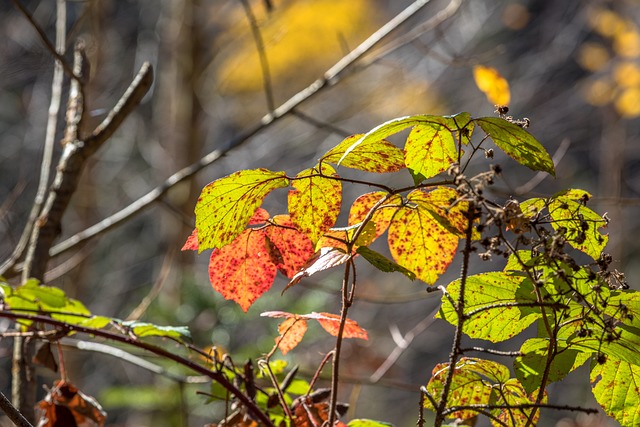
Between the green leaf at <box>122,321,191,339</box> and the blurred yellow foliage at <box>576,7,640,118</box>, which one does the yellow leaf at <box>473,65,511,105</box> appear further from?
the blurred yellow foliage at <box>576,7,640,118</box>

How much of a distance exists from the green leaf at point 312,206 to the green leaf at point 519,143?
0.15 m

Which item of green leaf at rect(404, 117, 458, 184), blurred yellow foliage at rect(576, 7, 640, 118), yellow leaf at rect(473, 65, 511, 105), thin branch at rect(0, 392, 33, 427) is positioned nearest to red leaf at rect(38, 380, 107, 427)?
thin branch at rect(0, 392, 33, 427)

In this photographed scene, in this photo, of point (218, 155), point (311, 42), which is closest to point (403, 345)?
point (218, 155)

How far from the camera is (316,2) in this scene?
850 cm

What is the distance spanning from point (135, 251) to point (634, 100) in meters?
4.99

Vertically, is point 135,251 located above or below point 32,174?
below

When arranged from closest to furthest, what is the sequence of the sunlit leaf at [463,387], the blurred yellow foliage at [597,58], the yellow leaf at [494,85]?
1. the sunlit leaf at [463,387]
2. the yellow leaf at [494,85]
3. the blurred yellow foliage at [597,58]

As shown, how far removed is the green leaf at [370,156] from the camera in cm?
64

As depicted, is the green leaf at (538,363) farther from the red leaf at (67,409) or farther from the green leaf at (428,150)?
the red leaf at (67,409)

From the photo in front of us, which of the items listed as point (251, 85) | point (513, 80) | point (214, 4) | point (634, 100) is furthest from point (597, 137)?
point (214, 4)

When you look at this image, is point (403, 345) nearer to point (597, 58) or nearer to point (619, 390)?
point (619, 390)

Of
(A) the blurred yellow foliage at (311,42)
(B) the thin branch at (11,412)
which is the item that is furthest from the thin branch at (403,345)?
(A) the blurred yellow foliage at (311,42)

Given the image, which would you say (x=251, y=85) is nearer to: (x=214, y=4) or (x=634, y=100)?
(x=214, y=4)

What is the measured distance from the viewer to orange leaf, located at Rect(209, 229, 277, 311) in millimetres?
735
